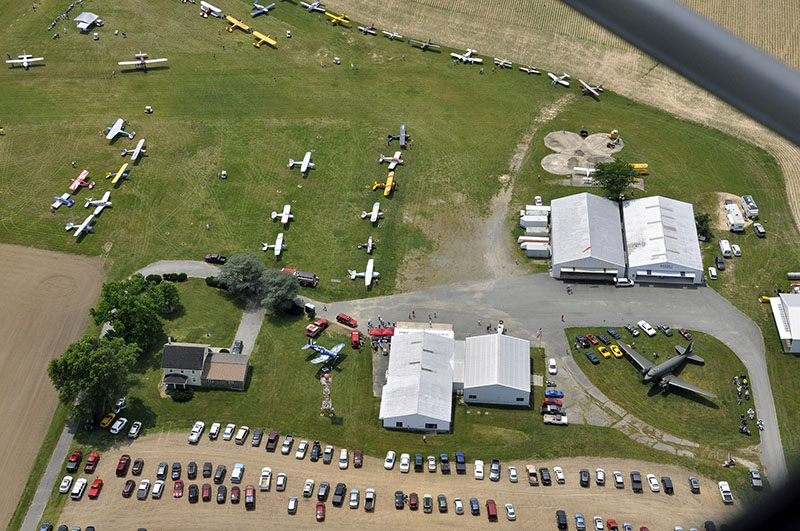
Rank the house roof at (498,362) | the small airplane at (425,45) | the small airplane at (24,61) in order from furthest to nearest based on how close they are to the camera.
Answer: the small airplane at (425,45) < the small airplane at (24,61) < the house roof at (498,362)

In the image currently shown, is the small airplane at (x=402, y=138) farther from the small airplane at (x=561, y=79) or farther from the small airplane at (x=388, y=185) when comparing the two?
the small airplane at (x=561, y=79)

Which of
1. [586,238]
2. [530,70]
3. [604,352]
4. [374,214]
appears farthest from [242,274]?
[530,70]

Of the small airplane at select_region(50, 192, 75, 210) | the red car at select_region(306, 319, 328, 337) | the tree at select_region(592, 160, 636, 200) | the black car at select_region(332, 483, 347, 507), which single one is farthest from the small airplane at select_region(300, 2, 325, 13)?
the black car at select_region(332, 483, 347, 507)

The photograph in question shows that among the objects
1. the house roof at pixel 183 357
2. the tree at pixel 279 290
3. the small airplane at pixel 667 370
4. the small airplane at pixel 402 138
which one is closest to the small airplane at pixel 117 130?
the small airplane at pixel 402 138

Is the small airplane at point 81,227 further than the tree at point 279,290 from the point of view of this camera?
Yes

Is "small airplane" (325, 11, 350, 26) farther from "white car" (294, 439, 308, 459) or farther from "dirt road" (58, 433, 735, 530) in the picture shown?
"white car" (294, 439, 308, 459)

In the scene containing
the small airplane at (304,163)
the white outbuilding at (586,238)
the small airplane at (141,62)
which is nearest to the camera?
the white outbuilding at (586,238)

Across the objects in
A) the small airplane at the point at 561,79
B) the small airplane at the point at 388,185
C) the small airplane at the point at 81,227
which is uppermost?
the small airplane at the point at 561,79
